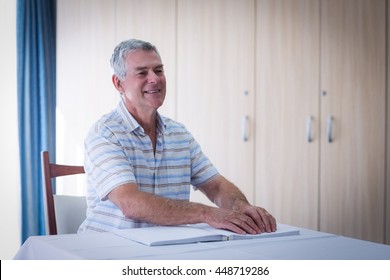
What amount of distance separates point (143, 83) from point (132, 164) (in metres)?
0.36

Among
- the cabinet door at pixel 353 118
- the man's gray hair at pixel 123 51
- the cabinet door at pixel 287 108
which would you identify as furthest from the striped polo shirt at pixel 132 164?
the cabinet door at pixel 353 118

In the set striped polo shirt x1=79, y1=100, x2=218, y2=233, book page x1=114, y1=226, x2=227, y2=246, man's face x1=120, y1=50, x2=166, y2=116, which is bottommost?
book page x1=114, y1=226, x2=227, y2=246

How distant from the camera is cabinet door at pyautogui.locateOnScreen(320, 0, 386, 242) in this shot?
Answer: 406 centimetres

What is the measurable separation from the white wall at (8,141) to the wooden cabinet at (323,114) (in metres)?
1.67

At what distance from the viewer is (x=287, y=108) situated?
398 centimetres

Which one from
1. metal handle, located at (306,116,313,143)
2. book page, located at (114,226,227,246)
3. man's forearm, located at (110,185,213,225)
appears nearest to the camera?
book page, located at (114,226,227,246)

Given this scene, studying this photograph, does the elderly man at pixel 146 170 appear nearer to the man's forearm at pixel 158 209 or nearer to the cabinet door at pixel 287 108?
the man's forearm at pixel 158 209

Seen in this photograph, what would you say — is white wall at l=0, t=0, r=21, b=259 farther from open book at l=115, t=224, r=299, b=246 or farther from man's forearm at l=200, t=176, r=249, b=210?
open book at l=115, t=224, r=299, b=246

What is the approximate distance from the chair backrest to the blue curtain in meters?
1.64

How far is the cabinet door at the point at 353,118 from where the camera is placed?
4059 mm

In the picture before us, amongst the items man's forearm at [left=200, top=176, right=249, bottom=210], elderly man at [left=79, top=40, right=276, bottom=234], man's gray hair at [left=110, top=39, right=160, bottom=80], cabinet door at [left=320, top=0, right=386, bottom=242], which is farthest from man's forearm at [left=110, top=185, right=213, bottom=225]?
cabinet door at [left=320, top=0, right=386, bottom=242]

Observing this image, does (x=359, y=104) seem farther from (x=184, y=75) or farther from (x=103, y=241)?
(x=103, y=241)

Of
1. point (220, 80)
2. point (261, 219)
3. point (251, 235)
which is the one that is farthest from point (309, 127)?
point (251, 235)

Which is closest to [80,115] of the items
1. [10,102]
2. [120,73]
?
[10,102]
